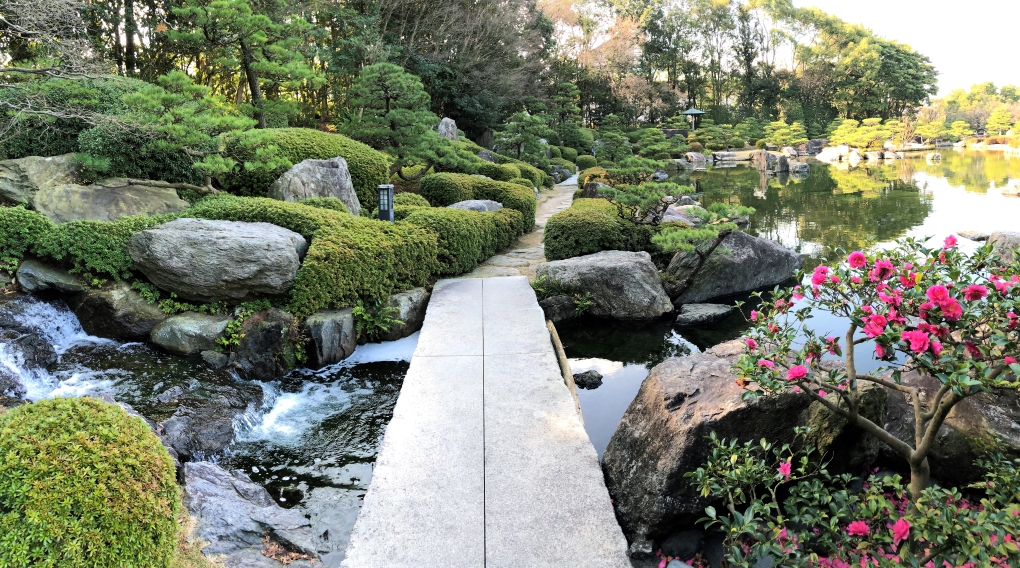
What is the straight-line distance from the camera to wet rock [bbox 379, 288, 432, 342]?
6.22 meters

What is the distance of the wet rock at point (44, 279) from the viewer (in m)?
5.63

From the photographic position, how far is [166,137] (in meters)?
7.23

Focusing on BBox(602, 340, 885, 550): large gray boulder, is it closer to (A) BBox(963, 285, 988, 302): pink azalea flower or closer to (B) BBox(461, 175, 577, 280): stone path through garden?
(A) BBox(963, 285, 988, 302): pink azalea flower

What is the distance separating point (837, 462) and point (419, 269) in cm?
471

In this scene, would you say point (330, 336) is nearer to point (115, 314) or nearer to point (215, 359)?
point (215, 359)

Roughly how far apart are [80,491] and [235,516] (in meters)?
1.15

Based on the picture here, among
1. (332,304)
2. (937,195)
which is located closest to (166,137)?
(332,304)

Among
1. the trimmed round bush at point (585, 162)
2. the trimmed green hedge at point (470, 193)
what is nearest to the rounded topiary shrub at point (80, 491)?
the trimmed green hedge at point (470, 193)

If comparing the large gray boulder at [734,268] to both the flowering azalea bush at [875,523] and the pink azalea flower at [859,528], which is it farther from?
the pink azalea flower at [859,528]

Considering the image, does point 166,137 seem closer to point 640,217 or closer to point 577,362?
point 577,362

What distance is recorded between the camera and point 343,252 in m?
5.93

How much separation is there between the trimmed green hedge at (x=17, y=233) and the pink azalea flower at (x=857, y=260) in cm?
659

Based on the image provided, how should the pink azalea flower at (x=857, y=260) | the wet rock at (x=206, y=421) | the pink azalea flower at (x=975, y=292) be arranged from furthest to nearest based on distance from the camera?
the wet rock at (x=206, y=421), the pink azalea flower at (x=857, y=260), the pink azalea flower at (x=975, y=292)

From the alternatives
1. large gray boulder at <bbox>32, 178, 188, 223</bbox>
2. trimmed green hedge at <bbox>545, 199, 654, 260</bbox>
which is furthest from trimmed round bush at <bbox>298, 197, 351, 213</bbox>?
trimmed green hedge at <bbox>545, 199, 654, 260</bbox>
